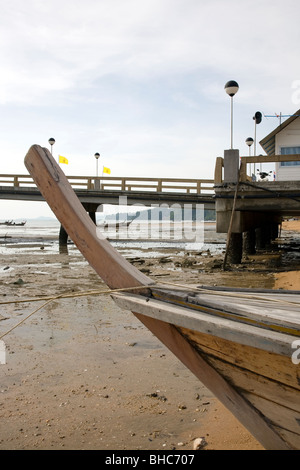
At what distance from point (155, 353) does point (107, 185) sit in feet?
58.8

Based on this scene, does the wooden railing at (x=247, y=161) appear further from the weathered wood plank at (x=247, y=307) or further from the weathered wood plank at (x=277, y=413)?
the weathered wood plank at (x=277, y=413)

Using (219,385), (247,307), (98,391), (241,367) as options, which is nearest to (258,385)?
(241,367)

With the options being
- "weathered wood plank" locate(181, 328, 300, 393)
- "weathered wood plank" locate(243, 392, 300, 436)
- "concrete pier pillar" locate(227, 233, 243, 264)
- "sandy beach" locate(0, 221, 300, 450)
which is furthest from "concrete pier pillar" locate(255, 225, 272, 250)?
"weathered wood plank" locate(181, 328, 300, 393)

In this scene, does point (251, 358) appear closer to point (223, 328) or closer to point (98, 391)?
point (223, 328)

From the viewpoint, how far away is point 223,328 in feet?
6.66

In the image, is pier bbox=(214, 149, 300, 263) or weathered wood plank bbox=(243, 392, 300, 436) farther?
pier bbox=(214, 149, 300, 263)

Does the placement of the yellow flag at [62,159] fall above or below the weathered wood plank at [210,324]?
above

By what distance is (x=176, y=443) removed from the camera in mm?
3064

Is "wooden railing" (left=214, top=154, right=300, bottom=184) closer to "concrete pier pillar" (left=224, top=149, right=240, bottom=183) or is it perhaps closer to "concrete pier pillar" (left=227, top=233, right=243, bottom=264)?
"concrete pier pillar" (left=224, top=149, right=240, bottom=183)

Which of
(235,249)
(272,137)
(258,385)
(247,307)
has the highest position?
(272,137)

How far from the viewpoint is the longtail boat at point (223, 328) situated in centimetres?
201

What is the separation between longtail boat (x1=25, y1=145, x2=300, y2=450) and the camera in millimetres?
2008

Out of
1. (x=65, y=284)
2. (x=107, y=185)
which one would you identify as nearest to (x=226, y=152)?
(x=65, y=284)

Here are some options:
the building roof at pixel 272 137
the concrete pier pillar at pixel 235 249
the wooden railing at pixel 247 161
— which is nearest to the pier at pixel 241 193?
the wooden railing at pixel 247 161
